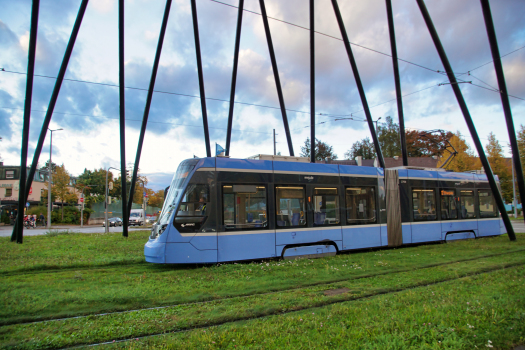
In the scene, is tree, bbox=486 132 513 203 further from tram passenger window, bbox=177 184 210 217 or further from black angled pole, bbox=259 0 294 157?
tram passenger window, bbox=177 184 210 217

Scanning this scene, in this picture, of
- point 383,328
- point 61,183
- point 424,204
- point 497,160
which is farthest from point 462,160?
point 61,183

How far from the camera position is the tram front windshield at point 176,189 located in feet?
31.4

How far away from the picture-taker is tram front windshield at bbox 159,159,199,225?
9.56 metres

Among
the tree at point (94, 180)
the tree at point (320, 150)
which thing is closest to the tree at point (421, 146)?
Answer: the tree at point (320, 150)

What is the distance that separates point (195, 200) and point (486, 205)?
15.0 m

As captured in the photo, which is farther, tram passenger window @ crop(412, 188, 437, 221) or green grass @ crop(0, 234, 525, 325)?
tram passenger window @ crop(412, 188, 437, 221)

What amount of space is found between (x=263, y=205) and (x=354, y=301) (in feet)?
16.5

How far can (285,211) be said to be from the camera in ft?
35.9

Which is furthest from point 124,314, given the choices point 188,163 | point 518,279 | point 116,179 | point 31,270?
point 116,179

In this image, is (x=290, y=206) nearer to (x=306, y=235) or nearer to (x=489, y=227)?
(x=306, y=235)

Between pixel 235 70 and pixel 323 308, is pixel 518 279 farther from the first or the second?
pixel 235 70

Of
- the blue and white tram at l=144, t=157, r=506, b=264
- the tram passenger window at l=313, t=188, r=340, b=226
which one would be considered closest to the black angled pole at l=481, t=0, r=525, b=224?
the blue and white tram at l=144, t=157, r=506, b=264

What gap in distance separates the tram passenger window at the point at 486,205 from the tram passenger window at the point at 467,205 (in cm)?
70

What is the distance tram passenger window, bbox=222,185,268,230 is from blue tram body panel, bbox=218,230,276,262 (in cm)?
23
